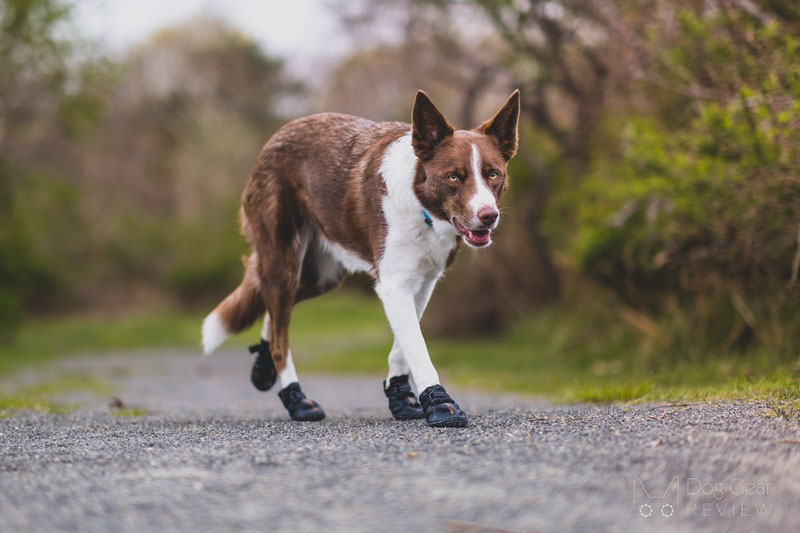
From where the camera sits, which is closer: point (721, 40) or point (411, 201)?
point (411, 201)

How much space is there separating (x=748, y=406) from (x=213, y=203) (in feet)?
96.1

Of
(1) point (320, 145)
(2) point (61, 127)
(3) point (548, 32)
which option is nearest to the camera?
(1) point (320, 145)

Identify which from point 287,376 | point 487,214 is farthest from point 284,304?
point 487,214

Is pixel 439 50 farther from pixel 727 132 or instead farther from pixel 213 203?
pixel 213 203

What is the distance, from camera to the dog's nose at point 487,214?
14.8 feet

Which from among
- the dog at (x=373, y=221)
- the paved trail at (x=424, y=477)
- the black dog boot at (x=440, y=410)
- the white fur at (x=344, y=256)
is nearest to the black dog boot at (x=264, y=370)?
the dog at (x=373, y=221)

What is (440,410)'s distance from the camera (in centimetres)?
460

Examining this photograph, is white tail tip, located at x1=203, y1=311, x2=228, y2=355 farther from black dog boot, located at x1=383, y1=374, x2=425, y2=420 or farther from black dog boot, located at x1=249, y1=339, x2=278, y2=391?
black dog boot, located at x1=383, y1=374, x2=425, y2=420

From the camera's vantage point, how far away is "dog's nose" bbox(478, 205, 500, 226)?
4508 millimetres

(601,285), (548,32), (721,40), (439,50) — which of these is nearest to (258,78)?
(439,50)

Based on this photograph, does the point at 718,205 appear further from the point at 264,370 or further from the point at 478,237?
the point at 264,370

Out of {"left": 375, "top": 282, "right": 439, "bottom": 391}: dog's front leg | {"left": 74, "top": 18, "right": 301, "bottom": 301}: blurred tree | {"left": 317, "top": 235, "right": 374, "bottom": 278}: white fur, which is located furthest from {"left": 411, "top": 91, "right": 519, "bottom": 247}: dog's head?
{"left": 74, "top": 18, "right": 301, "bottom": 301}: blurred tree

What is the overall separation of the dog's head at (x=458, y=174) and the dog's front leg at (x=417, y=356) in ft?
1.84

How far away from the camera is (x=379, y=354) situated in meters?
17.0
